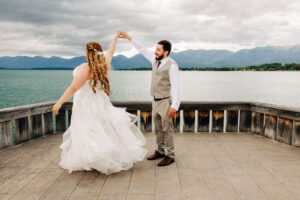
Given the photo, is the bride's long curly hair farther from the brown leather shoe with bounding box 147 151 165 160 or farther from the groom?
the brown leather shoe with bounding box 147 151 165 160

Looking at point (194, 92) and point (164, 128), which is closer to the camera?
point (164, 128)

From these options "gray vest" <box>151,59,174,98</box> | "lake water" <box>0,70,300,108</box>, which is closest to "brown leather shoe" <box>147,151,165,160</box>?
"gray vest" <box>151,59,174,98</box>

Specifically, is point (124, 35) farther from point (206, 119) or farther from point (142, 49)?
point (206, 119)

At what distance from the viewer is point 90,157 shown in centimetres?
366

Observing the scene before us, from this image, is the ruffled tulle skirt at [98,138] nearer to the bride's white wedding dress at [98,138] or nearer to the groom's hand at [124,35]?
the bride's white wedding dress at [98,138]

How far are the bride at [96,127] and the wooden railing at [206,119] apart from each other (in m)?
1.73

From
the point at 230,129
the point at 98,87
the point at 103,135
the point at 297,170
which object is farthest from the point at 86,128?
the point at 230,129

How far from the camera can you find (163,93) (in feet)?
13.6

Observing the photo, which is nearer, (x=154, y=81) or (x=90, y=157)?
(x=90, y=157)

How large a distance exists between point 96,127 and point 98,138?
0.51 feet

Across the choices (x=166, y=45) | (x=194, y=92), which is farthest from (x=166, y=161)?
(x=194, y=92)

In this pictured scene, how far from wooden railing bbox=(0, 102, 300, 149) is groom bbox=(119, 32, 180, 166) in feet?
5.58

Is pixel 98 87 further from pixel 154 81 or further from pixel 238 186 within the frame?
pixel 238 186

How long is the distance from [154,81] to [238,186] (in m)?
1.81
